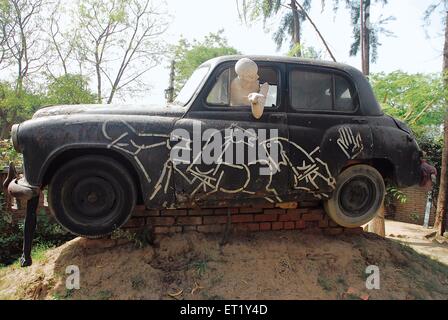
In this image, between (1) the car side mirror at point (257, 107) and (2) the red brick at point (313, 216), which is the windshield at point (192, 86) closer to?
(1) the car side mirror at point (257, 107)

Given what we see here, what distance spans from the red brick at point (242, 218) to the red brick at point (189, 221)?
1.33 ft

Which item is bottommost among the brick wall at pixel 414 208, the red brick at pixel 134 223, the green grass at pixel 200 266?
the brick wall at pixel 414 208

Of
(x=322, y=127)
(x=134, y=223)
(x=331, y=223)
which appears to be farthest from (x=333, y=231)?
(x=134, y=223)

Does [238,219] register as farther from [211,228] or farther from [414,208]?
[414,208]

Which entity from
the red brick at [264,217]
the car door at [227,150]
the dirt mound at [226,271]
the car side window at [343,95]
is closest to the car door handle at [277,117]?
the car door at [227,150]

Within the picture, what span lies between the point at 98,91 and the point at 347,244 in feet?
47.2

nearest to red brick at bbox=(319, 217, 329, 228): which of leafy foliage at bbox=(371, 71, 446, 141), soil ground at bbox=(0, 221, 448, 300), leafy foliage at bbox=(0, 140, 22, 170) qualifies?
Result: soil ground at bbox=(0, 221, 448, 300)

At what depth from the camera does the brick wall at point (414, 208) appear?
13586 mm

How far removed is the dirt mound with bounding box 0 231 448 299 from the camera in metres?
3.42

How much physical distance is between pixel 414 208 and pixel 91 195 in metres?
13.7

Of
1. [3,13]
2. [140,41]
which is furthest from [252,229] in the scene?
[3,13]

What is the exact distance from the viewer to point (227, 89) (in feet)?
12.5
